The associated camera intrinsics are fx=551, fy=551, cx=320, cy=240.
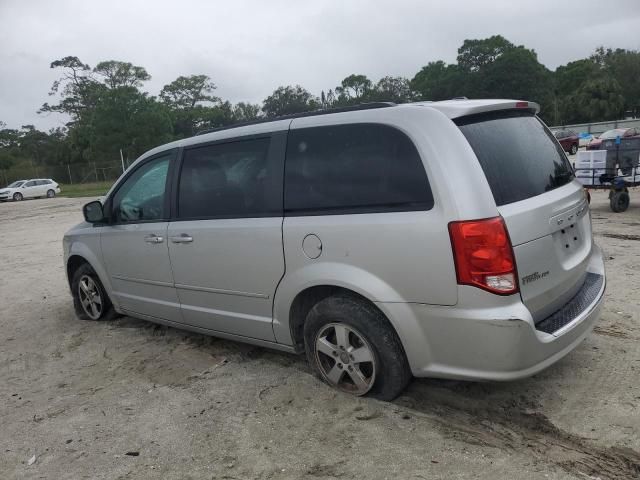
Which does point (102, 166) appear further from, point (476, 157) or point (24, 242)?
point (476, 157)

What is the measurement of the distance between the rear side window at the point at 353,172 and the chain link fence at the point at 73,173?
1863 inches

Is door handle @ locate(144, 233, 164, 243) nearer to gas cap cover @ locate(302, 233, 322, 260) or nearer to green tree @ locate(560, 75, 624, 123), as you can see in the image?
gas cap cover @ locate(302, 233, 322, 260)

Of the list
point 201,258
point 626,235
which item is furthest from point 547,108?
point 201,258

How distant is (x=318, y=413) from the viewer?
134 inches

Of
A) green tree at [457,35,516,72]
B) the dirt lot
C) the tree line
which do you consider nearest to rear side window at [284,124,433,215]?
the dirt lot

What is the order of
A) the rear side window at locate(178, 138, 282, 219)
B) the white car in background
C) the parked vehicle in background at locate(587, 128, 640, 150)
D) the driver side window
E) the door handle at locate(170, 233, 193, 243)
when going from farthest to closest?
the white car in background, the parked vehicle in background at locate(587, 128, 640, 150), the driver side window, the door handle at locate(170, 233, 193, 243), the rear side window at locate(178, 138, 282, 219)

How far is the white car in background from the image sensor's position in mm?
36728

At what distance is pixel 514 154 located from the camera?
10.5 feet

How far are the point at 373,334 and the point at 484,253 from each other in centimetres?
83

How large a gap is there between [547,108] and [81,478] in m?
78.1

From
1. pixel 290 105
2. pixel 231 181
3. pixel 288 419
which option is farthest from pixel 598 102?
pixel 288 419

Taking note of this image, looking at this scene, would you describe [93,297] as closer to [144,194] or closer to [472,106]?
[144,194]

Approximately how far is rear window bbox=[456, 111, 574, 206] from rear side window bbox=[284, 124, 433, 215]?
365mm

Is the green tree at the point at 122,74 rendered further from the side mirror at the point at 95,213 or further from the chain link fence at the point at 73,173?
the side mirror at the point at 95,213
